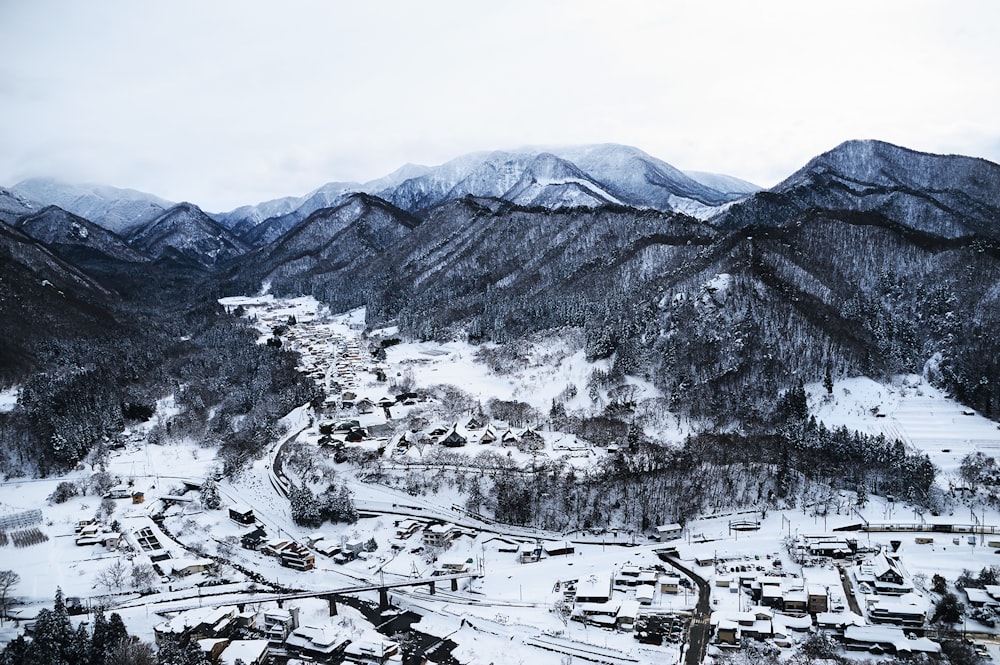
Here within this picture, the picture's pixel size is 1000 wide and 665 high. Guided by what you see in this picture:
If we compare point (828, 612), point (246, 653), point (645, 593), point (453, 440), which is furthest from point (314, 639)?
point (828, 612)

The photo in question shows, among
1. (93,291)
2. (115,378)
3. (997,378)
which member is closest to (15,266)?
(93,291)

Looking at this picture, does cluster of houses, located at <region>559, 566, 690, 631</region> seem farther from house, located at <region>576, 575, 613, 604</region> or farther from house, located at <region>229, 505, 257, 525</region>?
house, located at <region>229, 505, 257, 525</region>

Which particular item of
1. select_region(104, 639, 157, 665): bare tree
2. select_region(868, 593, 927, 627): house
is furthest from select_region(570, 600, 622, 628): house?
select_region(104, 639, 157, 665): bare tree

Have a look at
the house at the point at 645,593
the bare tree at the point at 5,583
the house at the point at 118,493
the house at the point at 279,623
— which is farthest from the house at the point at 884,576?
the house at the point at 118,493

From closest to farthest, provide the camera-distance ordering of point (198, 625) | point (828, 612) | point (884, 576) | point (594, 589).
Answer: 1. point (198, 625)
2. point (828, 612)
3. point (884, 576)
4. point (594, 589)

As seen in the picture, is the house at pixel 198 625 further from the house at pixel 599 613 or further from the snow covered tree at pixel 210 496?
the house at pixel 599 613

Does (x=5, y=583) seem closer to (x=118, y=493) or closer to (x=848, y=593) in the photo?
(x=118, y=493)
